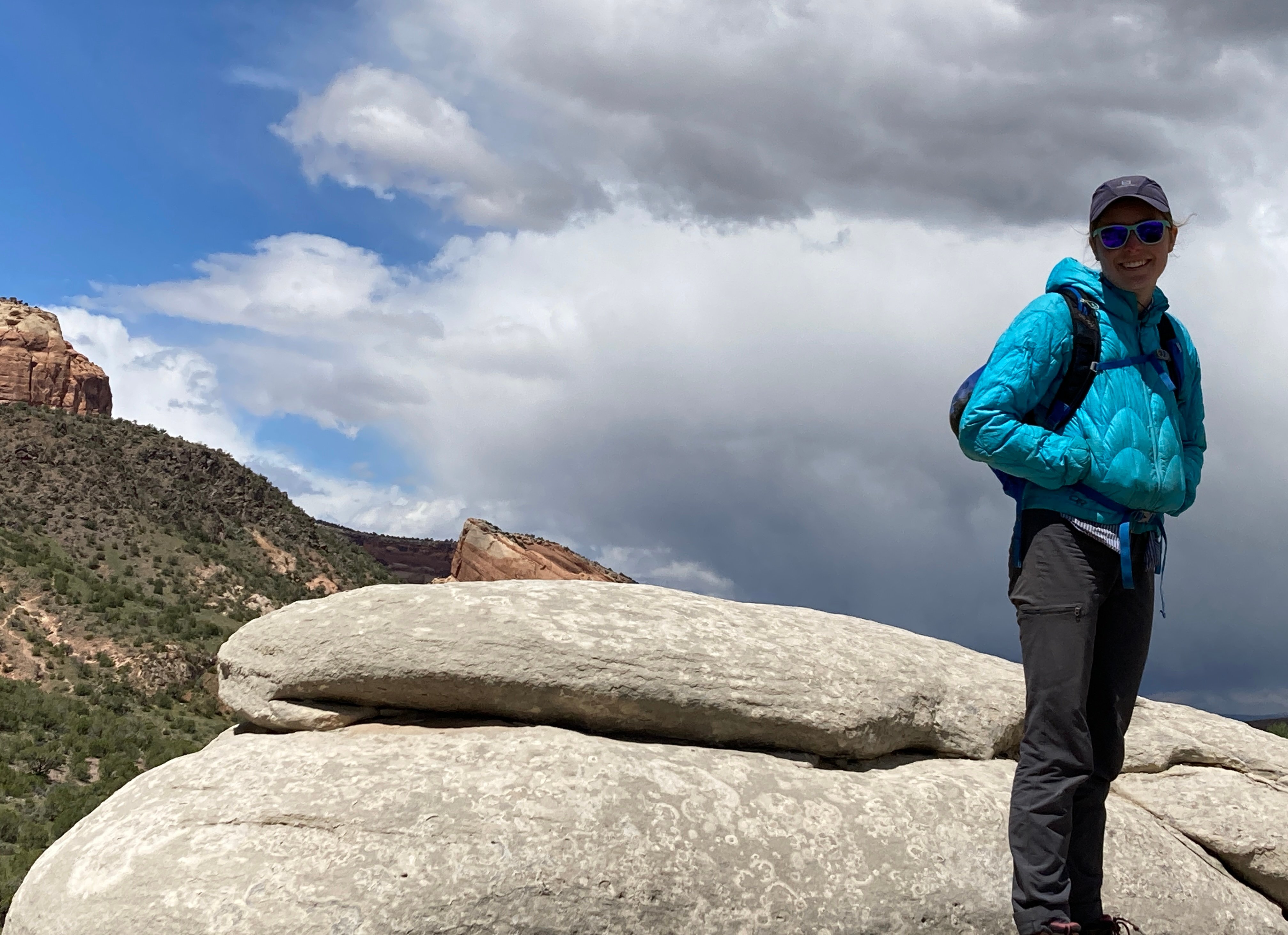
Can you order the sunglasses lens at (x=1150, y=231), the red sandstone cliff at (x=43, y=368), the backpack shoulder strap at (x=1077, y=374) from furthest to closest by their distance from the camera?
the red sandstone cliff at (x=43, y=368) → the sunglasses lens at (x=1150, y=231) → the backpack shoulder strap at (x=1077, y=374)

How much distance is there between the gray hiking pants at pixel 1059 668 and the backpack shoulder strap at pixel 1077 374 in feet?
1.61

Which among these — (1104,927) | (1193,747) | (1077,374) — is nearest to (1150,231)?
(1077,374)

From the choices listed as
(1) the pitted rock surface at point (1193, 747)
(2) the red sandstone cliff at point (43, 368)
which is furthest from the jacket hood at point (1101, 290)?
(2) the red sandstone cliff at point (43, 368)

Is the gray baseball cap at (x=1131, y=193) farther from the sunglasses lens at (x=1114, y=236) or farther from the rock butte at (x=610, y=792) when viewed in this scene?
the rock butte at (x=610, y=792)

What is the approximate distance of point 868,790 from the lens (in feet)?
21.1

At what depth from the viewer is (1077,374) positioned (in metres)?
5.18

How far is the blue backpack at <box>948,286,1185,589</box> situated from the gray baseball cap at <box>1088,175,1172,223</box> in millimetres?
486

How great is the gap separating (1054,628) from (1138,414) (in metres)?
1.17

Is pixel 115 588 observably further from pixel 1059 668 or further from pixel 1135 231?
pixel 1135 231

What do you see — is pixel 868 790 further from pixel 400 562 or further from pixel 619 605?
pixel 400 562

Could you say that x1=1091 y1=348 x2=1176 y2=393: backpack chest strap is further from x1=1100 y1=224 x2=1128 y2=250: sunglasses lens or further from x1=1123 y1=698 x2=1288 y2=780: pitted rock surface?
x1=1123 y1=698 x2=1288 y2=780: pitted rock surface

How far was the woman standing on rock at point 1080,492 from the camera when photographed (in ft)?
16.4

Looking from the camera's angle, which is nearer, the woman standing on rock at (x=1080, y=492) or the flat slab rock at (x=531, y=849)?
the woman standing on rock at (x=1080, y=492)

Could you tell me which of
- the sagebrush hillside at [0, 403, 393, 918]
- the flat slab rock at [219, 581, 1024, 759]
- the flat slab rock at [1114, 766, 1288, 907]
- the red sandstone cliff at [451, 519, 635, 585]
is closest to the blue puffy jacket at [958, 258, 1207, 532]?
→ the flat slab rock at [219, 581, 1024, 759]
